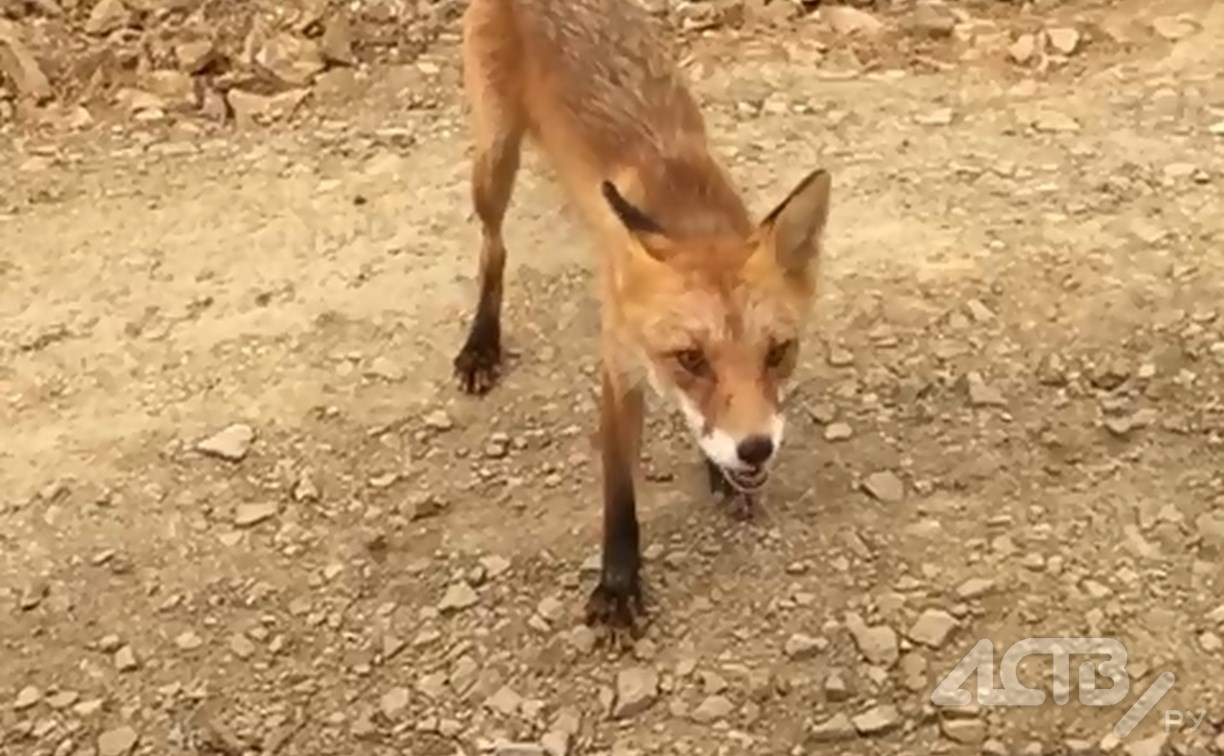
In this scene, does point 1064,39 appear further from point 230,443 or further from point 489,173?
point 230,443

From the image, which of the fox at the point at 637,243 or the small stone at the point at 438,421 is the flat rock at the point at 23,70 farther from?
the small stone at the point at 438,421

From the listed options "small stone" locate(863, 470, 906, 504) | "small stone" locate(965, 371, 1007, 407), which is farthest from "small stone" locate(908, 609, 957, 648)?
"small stone" locate(965, 371, 1007, 407)

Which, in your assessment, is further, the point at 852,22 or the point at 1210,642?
the point at 852,22

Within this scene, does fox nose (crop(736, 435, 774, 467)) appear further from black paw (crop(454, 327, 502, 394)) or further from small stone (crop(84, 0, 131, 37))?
small stone (crop(84, 0, 131, 37))

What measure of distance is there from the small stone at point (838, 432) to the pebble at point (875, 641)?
2.37ft

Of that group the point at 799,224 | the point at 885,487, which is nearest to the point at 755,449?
the point at 799,224

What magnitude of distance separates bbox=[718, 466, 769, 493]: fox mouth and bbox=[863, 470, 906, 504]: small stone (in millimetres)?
297

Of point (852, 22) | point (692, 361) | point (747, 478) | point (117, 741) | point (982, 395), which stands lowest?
point (117, 741)

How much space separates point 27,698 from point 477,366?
1654mm

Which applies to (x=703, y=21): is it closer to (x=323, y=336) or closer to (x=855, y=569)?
(x=323, y=336)

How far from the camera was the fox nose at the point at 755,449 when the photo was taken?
3.96 m

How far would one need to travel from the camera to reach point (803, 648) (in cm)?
452

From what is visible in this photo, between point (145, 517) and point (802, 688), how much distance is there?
6.32ft

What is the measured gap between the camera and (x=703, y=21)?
727 cm
